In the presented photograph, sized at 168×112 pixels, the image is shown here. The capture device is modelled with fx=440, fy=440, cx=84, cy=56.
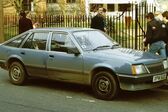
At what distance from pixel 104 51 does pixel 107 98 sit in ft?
3.74

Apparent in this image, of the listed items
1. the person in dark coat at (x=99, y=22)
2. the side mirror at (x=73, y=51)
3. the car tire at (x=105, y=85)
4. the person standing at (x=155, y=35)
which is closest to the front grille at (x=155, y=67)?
the car tire at (x=105, y=85)

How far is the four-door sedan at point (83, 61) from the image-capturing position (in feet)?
29.9

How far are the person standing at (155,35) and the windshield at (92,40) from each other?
1.51 meters

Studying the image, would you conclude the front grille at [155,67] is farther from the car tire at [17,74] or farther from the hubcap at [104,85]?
the car tire at [17,74]

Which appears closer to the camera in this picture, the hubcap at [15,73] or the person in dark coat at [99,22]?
the hubcap at [15,73]

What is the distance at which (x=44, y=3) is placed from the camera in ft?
158

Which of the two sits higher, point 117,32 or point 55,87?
point 117,32

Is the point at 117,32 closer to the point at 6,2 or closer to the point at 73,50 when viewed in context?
the point at 73,50

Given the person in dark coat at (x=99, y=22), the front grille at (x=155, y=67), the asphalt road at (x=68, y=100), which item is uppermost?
the person in dark coat at (x=99, y=22)

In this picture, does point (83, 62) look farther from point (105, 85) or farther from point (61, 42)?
point (61, 42)

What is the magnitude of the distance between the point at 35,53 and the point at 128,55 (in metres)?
2.45

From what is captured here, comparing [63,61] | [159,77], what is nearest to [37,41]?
[63,61]

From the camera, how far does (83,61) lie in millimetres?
9672

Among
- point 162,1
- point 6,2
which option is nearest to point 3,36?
point 162,1
